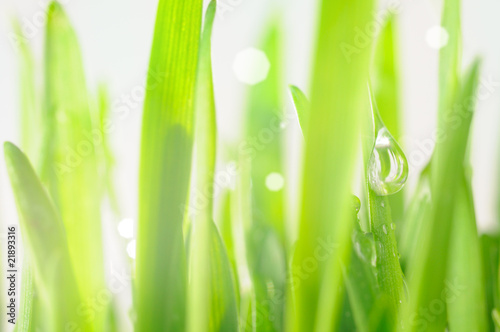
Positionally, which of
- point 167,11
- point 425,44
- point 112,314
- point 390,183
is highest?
point 425,44

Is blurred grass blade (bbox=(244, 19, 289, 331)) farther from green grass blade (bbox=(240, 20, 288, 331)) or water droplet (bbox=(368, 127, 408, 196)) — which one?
water droplet (bbox=(368, 127, 408, 196))

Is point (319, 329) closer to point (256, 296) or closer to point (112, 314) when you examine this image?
point (256, 296)

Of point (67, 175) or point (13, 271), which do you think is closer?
point (67, 175)

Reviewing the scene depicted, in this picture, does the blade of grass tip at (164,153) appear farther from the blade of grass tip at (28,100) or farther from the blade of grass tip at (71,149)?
the blade of grass tip at (28,100)

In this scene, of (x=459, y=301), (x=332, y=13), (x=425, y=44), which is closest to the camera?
(x=332, y=13)

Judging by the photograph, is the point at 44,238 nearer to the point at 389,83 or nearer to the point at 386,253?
the point at 386,253

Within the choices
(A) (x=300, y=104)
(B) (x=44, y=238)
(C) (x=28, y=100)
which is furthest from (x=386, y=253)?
(C) (x=28, y=100)

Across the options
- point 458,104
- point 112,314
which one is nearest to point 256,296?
point 112,314

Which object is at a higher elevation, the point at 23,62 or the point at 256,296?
the point at 23,62

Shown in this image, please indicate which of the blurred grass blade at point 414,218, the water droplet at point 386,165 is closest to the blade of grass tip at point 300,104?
the water droplet at point 386,165
